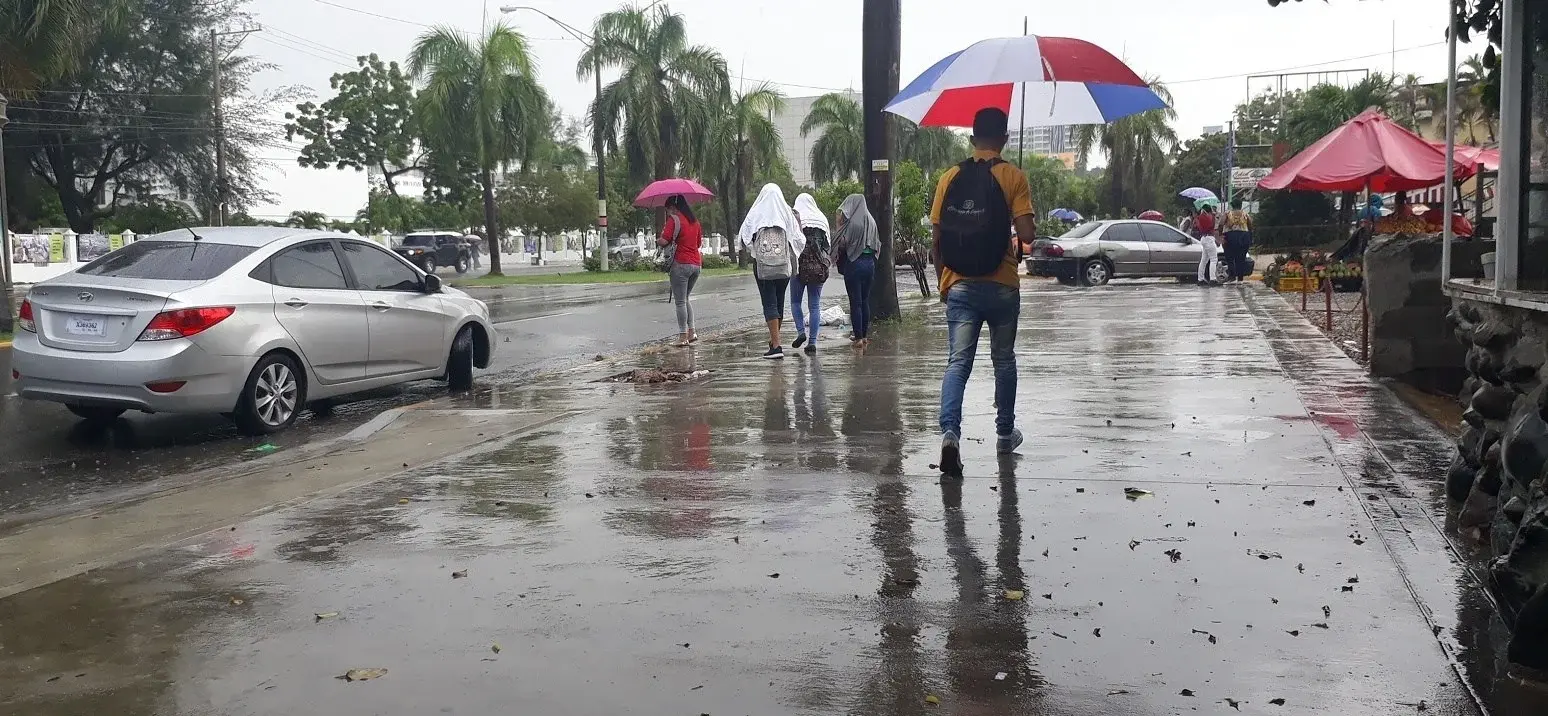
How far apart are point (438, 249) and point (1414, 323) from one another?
48.9m

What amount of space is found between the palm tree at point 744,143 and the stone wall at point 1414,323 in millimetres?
47276

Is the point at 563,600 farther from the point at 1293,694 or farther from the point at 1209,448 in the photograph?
the point at 1209,448

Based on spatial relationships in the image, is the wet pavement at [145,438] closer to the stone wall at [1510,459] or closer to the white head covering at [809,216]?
the white head covering at [809,216]

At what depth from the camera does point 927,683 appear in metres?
3.90

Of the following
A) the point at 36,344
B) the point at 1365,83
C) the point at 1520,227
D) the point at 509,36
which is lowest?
the point at 36,344

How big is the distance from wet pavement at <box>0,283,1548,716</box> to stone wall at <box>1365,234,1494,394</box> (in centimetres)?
148

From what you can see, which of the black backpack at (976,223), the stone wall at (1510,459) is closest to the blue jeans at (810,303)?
the black backpack at (976,223)

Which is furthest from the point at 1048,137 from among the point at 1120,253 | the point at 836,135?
the point at 1120,253

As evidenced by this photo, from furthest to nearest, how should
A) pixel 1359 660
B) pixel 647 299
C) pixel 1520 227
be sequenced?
pixel 647 299 < pixel 1520 227 < pixel 1359 660

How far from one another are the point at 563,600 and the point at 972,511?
2099mm

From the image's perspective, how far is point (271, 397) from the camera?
30.8ft

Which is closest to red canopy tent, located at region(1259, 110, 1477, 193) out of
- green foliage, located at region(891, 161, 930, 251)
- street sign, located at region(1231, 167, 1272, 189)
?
green foliage, located at region(891, 161, 930, 251)

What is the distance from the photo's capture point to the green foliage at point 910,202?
2502cm

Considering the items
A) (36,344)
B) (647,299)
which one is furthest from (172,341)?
(647,299)
